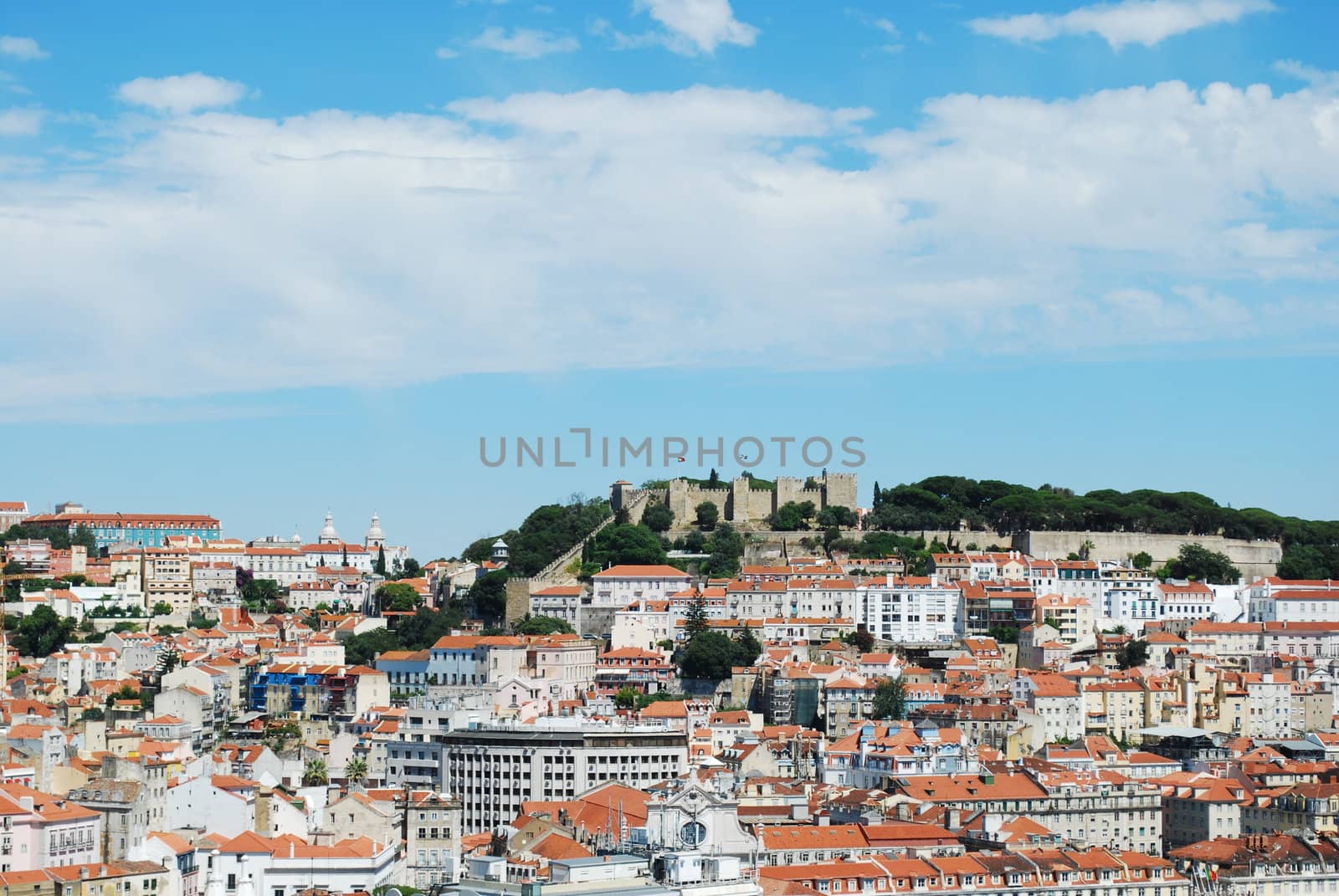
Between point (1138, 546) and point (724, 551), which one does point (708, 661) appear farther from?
point (1138, 546)

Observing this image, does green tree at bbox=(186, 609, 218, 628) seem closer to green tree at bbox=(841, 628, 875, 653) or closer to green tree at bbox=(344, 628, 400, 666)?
green tree at bbox=(344, 628, 400, 666)

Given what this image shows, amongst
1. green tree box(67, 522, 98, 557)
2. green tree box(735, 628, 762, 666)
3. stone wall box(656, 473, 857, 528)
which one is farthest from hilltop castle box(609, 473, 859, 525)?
green tree box(67, 522, 98, 557)

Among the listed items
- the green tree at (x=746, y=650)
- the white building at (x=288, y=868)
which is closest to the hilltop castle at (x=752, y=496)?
the green tree at (x=746, y=650)

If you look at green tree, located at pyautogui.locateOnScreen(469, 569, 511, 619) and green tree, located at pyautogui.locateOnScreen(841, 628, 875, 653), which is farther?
green tree, located at pyautogui.locateOnScreen(469, 569, 511, 619)

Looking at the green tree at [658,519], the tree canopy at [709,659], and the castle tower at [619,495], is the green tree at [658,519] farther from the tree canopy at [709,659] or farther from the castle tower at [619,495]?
the tree canopy at [709,659]

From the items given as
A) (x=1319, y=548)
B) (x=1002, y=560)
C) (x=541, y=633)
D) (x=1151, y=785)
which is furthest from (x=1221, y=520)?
(x=1151, y=785)

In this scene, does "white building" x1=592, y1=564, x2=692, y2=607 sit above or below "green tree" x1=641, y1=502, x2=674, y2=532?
below

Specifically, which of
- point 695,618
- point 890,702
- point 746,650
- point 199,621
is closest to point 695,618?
point 695,618
